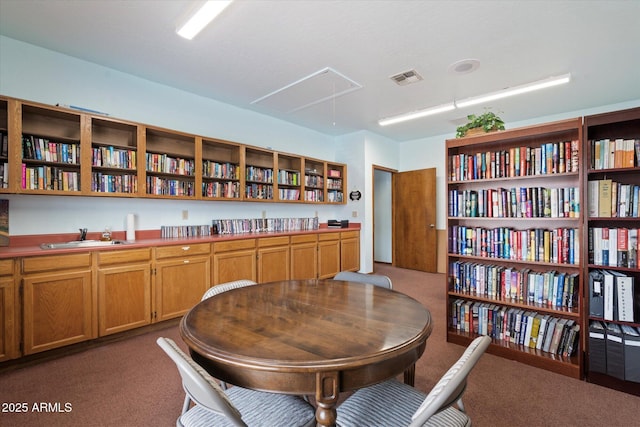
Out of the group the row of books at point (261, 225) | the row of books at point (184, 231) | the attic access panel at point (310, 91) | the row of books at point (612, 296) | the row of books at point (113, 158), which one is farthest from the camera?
the row of books at point (261, 225)

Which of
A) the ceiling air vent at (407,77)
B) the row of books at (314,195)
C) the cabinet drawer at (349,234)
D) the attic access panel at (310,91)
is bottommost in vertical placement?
the cabinet drawer at (349,234)

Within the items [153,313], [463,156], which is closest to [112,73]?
[153,313]

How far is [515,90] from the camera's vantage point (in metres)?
3.53

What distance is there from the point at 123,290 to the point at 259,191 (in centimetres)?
220

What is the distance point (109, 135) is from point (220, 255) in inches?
72.5

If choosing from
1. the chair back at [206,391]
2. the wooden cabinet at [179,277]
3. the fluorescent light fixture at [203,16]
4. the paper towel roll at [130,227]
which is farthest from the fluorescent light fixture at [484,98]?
the chair back at [206,391]

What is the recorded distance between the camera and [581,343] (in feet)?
7.09

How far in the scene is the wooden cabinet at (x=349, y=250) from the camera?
5.18 metres

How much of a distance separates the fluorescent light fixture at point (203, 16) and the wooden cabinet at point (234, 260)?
2175 mm

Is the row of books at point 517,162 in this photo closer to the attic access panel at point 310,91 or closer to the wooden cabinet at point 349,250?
the attic access panel at point 310,91

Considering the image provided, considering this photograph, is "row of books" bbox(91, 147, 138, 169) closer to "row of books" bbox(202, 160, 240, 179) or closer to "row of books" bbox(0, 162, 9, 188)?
"row of books" bbox(0, 162, 9, 188)

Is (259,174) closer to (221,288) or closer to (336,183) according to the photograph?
(336,183)

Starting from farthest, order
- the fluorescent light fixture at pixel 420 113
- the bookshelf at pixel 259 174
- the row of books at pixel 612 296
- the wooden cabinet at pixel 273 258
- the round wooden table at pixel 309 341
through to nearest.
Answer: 1. the bookshelf at pixel 259 174
2. the fluorescent light fixture at pixel 420 113
3. the wooden cabinet at pixel 273 258
4. the row of books at pixel 612 296
5. the round wooden table at pixel 309 341

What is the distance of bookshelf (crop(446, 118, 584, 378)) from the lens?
7.48 feet
